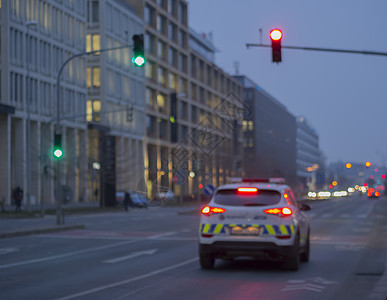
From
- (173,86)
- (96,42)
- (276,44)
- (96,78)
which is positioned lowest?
(276,44)

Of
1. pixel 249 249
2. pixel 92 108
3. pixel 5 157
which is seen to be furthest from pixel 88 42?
pixel 249 249

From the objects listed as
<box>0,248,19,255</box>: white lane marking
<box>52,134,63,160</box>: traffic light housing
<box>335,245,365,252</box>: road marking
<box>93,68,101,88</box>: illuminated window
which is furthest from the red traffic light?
<box>93,68,101,88</box>: illuminated window

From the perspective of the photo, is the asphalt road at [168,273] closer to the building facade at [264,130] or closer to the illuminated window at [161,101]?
the illuminated window at [161,101]

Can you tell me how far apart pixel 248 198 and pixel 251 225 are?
0.56m

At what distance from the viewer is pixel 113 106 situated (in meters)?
81.9

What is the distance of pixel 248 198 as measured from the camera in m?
13.9

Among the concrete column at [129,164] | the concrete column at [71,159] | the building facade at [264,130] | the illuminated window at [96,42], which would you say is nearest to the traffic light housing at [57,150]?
the concrete column at [71,159]

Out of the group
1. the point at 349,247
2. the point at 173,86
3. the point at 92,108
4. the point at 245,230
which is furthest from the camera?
the point at 173,86

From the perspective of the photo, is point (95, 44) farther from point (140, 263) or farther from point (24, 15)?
point (140, 263)

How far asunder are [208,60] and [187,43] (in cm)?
1391

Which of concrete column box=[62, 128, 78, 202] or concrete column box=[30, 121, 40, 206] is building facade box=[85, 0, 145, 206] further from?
concrete column box=[30, 121, 40, 206]

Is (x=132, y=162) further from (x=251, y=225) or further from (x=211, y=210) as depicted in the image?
(x=251, y=225)

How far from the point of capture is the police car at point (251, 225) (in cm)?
1361

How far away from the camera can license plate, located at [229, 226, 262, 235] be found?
1362 cm
